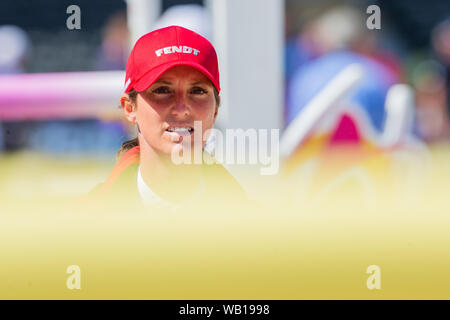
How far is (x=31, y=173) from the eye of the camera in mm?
1495

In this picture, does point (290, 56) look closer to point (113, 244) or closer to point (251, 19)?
point (251, 19)

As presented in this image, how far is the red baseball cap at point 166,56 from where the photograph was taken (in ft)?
3.76

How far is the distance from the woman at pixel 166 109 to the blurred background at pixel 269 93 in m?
0.21

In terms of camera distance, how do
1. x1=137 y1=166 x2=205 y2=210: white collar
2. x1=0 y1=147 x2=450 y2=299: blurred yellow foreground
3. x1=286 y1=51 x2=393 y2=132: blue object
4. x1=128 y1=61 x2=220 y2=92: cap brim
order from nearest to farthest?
x1=128 y1=61 x2=220 y2=92: cap brim → x1=137 y1=166 x2=205 y2=210: white collar → x1=0 y1=147 x2=450 y2=299: blurred yellow foreground → x1=286 y1=51 x2=393 y2=132: blue object

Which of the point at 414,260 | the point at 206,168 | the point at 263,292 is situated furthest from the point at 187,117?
the point at 414,260

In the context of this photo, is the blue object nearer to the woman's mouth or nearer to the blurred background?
the blurred background

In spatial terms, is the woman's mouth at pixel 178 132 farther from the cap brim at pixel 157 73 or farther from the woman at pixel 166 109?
the cap brim at pixel 157 73

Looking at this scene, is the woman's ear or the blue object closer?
the woman's ear

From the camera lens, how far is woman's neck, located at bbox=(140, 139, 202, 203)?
1221 mm

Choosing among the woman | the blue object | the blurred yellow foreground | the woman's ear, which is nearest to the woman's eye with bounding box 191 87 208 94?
the woman

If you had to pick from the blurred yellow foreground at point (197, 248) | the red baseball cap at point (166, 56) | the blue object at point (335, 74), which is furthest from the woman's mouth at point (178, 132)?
the blue object at point (335, 74)

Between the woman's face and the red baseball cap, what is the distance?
0.02m

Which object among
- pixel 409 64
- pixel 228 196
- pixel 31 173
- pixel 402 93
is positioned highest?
pixel 409 64

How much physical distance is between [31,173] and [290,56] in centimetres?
94
